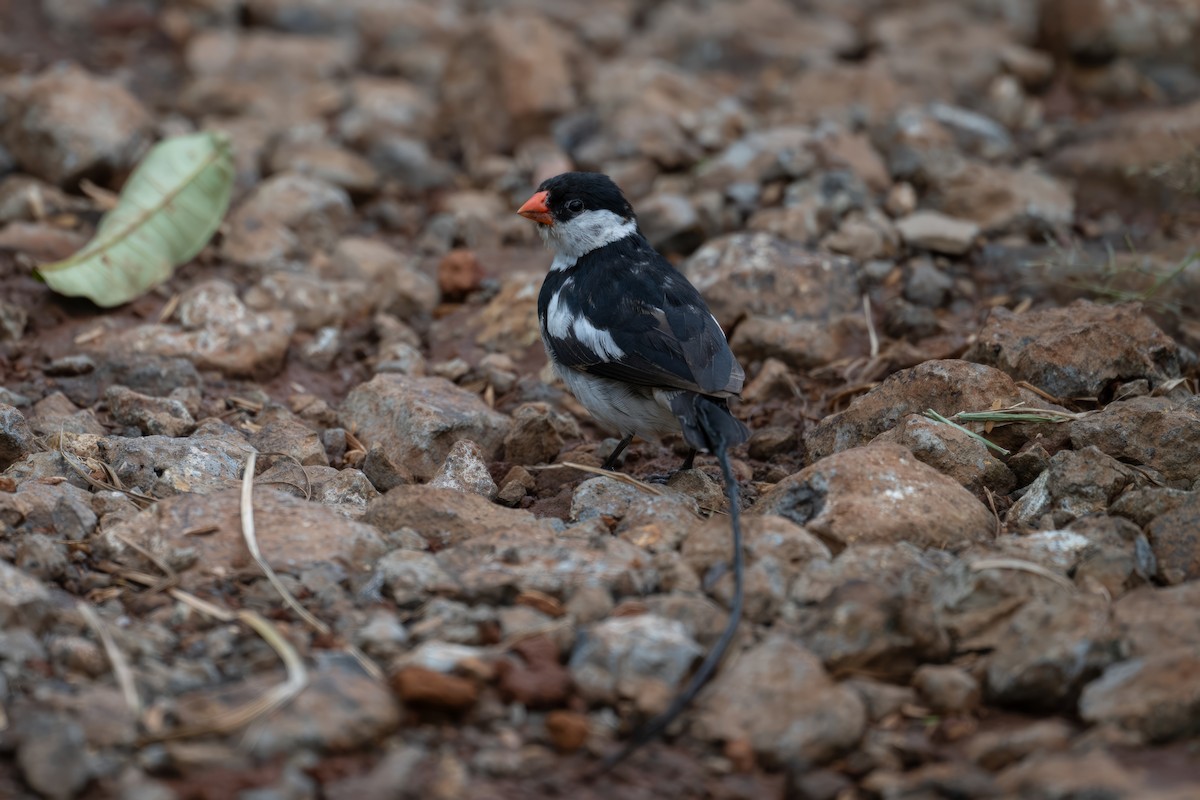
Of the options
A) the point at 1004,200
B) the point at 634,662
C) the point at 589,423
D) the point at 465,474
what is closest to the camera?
the point at 634,662

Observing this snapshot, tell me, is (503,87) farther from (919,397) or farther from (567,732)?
(567,732)

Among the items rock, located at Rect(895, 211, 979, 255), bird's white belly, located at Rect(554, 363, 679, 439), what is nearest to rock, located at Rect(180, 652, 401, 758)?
bird's white belly, located at Rect(554, 363, 679, 439)

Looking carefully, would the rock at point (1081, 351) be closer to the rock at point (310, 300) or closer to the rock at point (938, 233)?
the rock at point (938, 233)

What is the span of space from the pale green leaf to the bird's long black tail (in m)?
2.87

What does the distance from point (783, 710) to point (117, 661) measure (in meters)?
1.53

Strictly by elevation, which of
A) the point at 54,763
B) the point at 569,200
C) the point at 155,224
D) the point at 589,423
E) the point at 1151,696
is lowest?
the point at 589,423

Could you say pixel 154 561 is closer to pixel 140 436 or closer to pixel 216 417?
pixel 140 436

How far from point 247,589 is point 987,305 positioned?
381cm

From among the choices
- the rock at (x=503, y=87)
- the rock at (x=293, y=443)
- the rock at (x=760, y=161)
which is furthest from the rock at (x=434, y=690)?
the rock at (x=503, y=87)

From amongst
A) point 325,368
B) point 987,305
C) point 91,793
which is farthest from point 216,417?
point 987,305

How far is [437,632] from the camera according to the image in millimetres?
3156

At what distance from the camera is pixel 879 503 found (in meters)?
3.73

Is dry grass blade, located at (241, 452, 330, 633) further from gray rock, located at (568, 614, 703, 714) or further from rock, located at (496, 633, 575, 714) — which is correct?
gray rock, located at (568, 614, 703, 714)

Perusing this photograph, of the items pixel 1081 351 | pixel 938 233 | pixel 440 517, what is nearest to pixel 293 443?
pixel 440 517
